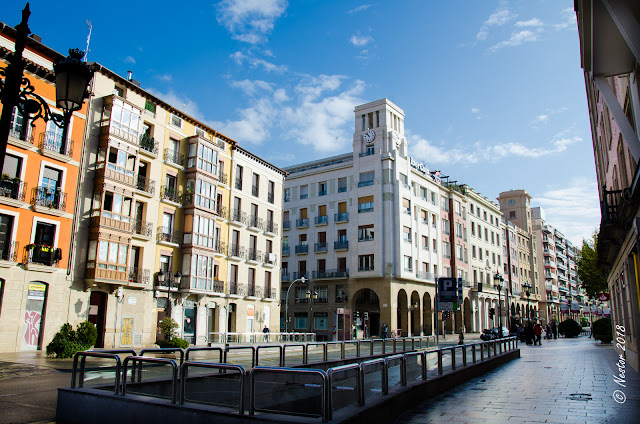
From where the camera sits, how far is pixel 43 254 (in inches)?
1002

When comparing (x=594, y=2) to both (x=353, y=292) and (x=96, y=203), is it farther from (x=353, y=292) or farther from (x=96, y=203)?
(x=353, y=292)

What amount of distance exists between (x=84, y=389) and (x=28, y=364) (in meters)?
11.9

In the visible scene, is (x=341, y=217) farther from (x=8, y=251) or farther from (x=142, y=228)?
(x=8, y=251)

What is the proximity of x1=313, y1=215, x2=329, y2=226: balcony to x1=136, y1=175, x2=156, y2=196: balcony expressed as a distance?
85.1 feet

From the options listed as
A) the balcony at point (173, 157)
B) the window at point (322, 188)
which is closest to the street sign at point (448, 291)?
the balcony at point (173, 157)

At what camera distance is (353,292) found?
51656 mm

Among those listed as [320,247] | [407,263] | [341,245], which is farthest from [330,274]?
[407,263]

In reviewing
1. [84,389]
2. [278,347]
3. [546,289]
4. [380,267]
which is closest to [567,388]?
[278,347]

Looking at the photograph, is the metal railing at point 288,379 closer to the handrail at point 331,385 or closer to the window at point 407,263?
the handrail at point 331,385

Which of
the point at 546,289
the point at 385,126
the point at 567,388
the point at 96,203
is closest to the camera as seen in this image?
the point at 567,388

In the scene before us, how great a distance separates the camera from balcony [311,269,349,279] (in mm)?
52250

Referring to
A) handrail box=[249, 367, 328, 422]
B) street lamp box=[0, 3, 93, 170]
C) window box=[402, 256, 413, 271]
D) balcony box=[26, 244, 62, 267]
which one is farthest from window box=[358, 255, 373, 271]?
street lamp box=[0, 3, 93, 170]

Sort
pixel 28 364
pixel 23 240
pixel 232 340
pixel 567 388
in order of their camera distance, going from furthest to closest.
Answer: pixel 232 340, pixel 23 240, pixel 28 364, pixel 567 388

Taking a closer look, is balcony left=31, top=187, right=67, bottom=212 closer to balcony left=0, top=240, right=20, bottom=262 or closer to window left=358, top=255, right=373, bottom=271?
balcony left=0, top=240, right=20, bottom=262
